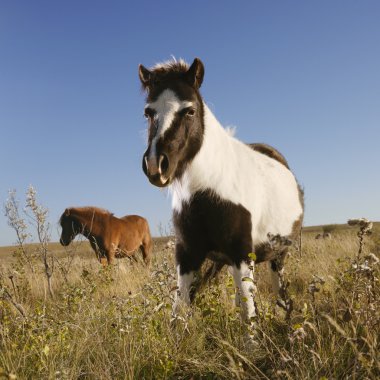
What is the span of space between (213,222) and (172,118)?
995 mm

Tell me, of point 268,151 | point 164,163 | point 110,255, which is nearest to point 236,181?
point 164,163

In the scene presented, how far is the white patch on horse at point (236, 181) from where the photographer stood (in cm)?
346

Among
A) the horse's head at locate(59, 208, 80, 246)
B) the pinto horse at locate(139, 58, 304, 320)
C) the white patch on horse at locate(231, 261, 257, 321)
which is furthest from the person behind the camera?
the horse's head at locate(59, 208, 80, 246)

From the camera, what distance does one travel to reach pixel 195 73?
3537mm

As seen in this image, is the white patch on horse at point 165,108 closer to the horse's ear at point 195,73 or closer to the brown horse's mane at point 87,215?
the horse's ear at point 195,73

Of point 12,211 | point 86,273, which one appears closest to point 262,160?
point 86,273

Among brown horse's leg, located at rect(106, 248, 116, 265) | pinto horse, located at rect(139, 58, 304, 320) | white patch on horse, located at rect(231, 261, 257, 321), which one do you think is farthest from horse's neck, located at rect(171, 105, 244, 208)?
brown horse's leg, located at rect(106, 248, 116, 265)

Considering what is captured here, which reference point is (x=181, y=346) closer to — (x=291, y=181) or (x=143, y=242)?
(x=291, y=181)

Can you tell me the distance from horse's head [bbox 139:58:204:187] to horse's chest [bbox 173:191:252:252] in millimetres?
345

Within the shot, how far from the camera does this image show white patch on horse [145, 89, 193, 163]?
9.99 feet

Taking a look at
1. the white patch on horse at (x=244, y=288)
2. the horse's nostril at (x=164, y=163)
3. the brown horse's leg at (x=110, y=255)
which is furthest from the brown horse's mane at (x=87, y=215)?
the horse's nostril at (x=164, y=163)

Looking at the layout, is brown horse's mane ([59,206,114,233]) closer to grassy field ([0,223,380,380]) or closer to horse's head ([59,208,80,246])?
horse's head ([59,208,80,246])

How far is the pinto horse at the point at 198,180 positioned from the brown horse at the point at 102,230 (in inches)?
302

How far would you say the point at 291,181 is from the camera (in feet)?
17.7
